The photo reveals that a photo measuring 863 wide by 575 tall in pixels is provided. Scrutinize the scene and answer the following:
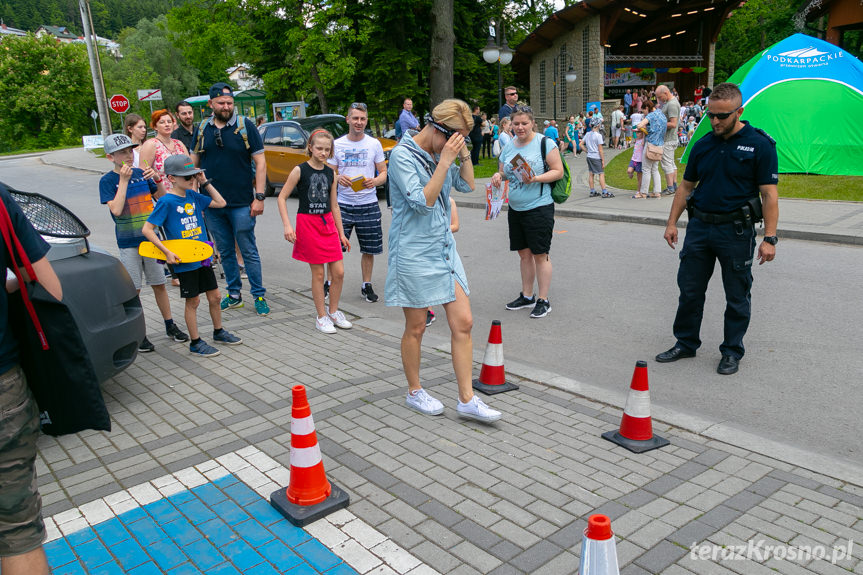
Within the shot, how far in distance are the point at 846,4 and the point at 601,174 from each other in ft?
46.8

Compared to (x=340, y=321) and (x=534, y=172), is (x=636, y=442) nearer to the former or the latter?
(x=534, y=172)

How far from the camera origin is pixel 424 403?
4328mm

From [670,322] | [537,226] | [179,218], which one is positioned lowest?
[670,322]

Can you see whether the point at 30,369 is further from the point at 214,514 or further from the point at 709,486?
the point at 709,486

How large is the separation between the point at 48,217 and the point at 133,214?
67.8 inches

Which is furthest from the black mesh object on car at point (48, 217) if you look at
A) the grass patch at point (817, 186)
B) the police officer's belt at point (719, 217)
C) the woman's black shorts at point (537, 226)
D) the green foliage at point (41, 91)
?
the green foliage at point (41, 91)

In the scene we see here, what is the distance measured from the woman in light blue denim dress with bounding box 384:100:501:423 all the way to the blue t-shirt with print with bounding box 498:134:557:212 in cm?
215

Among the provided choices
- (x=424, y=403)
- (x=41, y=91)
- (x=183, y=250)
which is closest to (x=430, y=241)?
(x=424, y=403)

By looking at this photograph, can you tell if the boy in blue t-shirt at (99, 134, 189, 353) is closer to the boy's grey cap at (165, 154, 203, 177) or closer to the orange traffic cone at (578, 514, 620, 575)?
the boy's grey cap at (165, 154, 203, 177)

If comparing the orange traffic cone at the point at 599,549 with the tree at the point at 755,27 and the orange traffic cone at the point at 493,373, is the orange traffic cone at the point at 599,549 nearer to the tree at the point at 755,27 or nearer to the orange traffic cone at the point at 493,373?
the orange traffic cone at the point at 493,373

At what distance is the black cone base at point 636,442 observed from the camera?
3.80 meters

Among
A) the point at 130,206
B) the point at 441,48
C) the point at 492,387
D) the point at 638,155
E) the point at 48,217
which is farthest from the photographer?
the point at 441,48

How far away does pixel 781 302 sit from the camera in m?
6.58

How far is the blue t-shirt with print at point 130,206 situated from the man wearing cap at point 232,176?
0.86 meters
